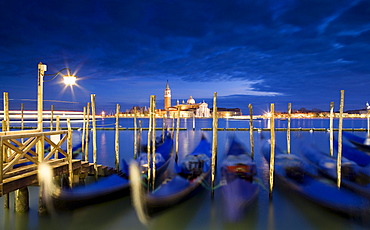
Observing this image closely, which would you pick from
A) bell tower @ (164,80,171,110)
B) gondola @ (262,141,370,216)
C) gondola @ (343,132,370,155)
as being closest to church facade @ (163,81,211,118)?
bell tower @ (164,80,171,110)

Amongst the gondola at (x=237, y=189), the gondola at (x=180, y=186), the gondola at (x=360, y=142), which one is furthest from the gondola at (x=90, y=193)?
the gondola at (x=360, y=142)

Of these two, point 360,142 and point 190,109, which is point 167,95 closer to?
point 190,109

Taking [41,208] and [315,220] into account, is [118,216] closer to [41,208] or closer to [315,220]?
[41,208]

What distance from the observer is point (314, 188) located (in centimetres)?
612

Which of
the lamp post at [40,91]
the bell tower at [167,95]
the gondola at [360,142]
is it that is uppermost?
the bell tower at [167,95]

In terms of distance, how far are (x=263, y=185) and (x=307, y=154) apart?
335cm

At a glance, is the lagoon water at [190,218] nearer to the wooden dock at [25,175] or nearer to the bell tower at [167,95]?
the wooden dock at [25,175]

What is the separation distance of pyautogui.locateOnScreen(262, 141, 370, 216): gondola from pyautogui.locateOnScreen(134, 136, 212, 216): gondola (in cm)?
247

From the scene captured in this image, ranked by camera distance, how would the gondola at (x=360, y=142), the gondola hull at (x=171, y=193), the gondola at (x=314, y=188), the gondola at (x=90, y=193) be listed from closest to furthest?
the gondola hull at (x=171, y=193)
the gondola at (x=90, y=193)
the gondola at (x=314, y=188)
the gondola at (x=360, y=142)

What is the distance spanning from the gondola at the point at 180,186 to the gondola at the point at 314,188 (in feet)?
8.09

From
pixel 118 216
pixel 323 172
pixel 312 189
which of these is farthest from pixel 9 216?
pixel 323 172

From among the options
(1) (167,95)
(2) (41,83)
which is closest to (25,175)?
(2) (41,83)

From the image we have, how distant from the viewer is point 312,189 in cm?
608

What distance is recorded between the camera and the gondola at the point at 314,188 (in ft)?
17.7
